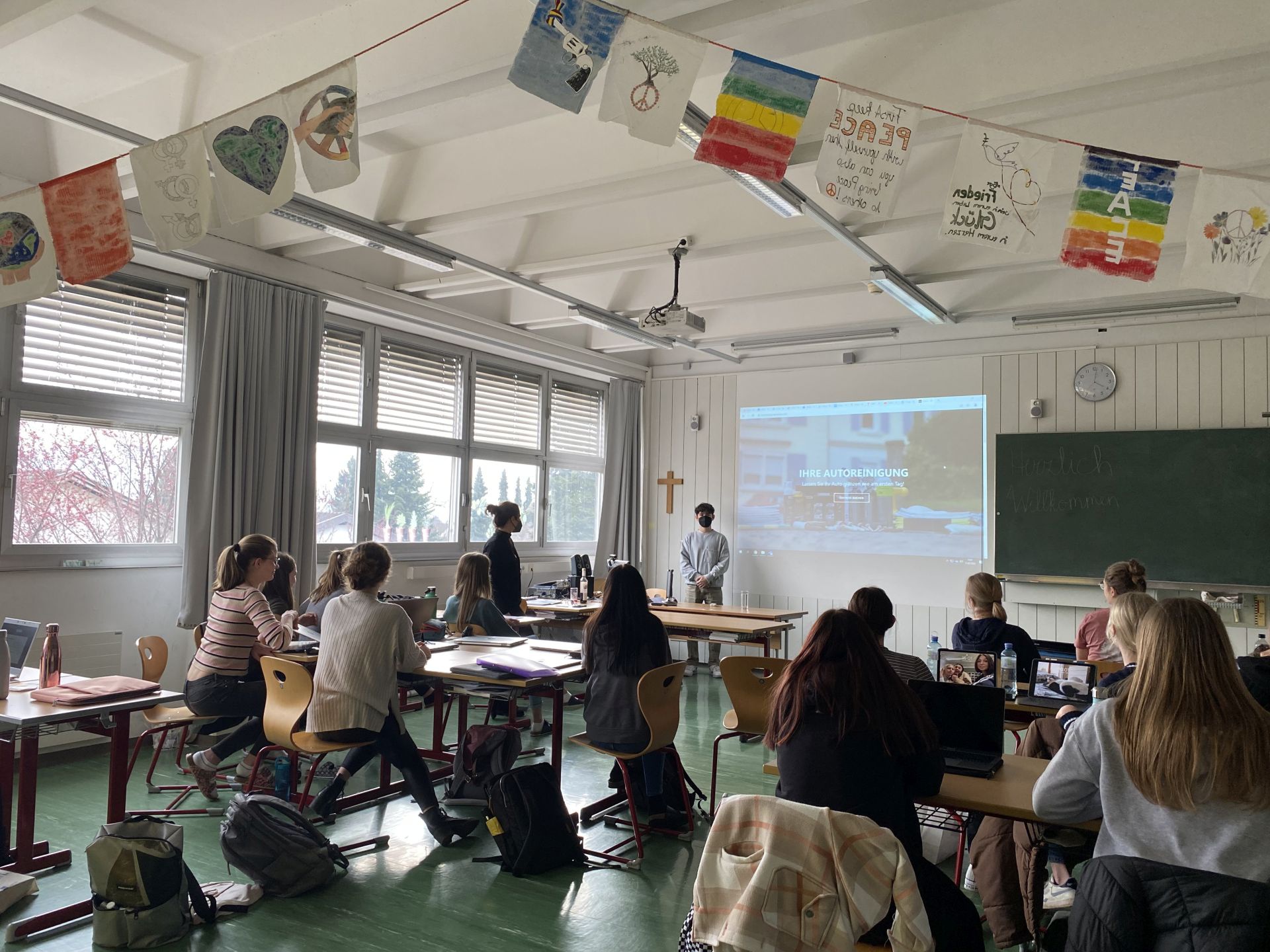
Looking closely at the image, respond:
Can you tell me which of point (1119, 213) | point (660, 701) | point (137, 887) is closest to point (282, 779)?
point (137, 887)

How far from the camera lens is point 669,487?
9.48 meters

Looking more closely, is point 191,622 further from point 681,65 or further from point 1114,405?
point 1114,405

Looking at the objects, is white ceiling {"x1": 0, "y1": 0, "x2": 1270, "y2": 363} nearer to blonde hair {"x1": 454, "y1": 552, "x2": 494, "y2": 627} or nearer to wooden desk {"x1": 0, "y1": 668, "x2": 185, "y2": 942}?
blonde hair {"x1": 454, "y1": 552, "x2": 494, "y2": 627}

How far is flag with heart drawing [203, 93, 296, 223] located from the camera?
293cm

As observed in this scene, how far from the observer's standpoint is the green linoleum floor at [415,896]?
2.96 metres

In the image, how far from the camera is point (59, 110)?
3652mm

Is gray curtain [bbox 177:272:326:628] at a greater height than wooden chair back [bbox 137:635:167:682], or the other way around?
gray curtain [bbox 177:272:326:628]

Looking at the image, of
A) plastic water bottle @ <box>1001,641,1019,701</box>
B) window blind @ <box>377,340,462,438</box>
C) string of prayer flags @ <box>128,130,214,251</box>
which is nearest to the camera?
string of prayer flags @ <box>128,130,214,251</box>

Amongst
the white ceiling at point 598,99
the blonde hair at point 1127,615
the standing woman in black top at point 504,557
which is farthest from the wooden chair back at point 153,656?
the blonde hair at point 1127,615

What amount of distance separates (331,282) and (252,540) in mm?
2662

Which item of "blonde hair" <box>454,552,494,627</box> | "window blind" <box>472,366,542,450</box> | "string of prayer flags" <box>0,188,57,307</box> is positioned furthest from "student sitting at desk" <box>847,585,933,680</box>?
"window blind" <box>472,366,542,450</box>

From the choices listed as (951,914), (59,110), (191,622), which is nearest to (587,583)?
(191,622)

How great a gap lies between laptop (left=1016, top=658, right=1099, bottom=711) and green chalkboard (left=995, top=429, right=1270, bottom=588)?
3.85 meters

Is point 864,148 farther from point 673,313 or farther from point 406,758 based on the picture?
point 406,758
